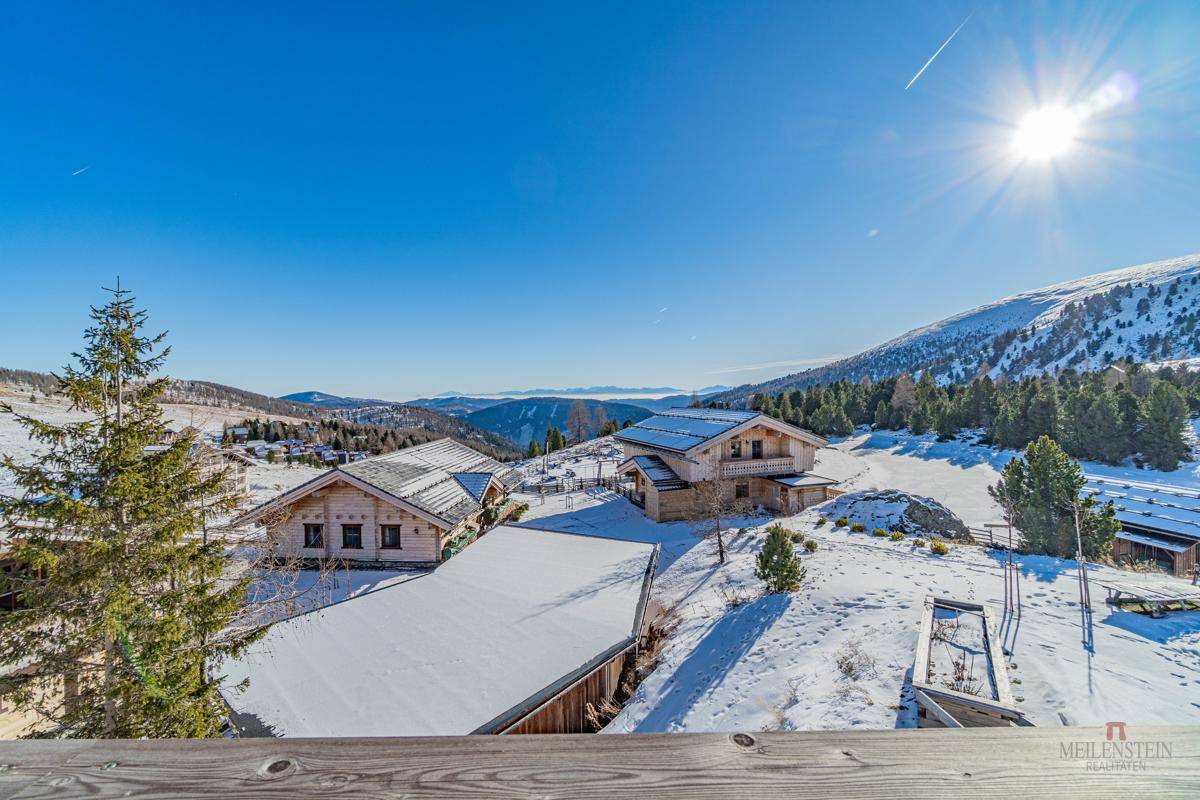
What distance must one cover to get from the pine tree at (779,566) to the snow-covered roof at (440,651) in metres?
3.23

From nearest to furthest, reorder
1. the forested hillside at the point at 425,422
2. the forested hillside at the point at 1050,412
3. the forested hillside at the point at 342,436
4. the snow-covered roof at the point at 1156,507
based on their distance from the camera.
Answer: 1. the snow-covered roof at the point at 1156,507
2. the forested hillside at the point at 1050,412
3. the forested hillside at the point at 342,436
4. the forested hillside at the point at 425,422

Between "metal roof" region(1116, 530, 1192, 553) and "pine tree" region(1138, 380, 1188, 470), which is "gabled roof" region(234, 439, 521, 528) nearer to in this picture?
"metal roof" region(1116, 530, 1192, 553)

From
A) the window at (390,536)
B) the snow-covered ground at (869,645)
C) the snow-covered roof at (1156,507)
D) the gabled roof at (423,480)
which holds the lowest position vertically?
the snow-covered roof at (1156,507)

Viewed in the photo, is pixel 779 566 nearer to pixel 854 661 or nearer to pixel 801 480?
pixel 854 661

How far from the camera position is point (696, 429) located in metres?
28.1

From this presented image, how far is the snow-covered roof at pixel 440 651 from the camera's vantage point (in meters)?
6.57

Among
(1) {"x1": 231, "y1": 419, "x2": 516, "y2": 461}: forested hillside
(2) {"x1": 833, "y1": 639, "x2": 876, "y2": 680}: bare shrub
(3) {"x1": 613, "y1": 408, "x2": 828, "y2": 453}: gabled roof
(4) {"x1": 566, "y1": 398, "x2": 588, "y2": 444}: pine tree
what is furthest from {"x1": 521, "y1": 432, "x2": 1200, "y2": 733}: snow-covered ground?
(4) {"x1": 566, "y1": 398, "x2": 588, "y2": 444}: pine tree

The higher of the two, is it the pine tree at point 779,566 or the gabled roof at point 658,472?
the gabled roof at point 658,472

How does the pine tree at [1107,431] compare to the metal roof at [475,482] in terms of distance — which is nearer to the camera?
the metal roof at [475,482]

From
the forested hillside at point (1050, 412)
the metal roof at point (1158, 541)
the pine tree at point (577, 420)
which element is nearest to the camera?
the metal roof at point (1158, 541)

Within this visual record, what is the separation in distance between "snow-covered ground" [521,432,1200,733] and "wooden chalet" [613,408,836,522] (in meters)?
7.10

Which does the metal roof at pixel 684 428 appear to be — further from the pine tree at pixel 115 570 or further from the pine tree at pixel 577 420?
the pine tree at pixel 577 420

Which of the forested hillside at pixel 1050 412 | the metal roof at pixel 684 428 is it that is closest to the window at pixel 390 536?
the metal roof at pixel 684 428

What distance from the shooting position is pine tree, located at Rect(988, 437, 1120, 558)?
52.7 feet
